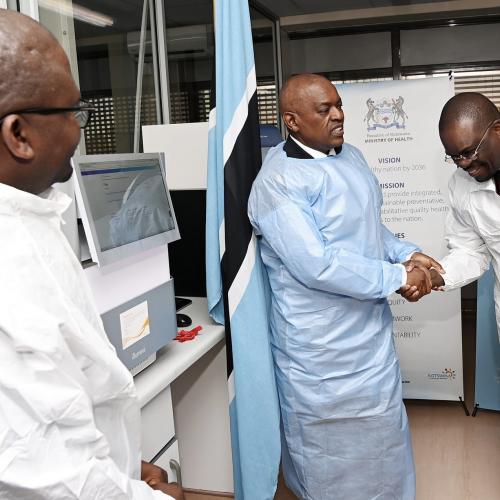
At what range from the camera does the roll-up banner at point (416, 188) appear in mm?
3027

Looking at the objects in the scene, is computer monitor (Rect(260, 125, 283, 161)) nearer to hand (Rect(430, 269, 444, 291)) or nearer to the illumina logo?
hand (Rect(430, 269, 444, 291))

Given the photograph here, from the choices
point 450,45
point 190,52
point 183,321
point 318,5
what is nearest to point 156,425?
point 183,321

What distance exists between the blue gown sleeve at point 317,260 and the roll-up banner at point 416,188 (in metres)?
1.29

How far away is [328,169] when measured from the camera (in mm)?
1921

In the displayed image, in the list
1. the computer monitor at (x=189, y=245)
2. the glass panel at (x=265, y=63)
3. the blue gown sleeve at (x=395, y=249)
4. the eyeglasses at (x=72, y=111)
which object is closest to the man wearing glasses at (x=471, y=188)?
the blue gown sleeve at (x=395, y=249)

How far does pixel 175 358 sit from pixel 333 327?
21.3 inches

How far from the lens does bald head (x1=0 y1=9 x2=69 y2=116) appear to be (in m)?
0.77

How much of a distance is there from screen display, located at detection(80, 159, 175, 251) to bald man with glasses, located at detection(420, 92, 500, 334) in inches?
36.6

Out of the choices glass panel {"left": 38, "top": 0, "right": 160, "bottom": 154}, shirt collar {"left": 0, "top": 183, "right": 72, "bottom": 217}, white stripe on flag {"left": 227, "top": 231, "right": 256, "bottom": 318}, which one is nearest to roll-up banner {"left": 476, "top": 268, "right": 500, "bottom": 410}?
white stripe on flag {"left": 227, "top": 231, "right": 256, "bottom": 318}

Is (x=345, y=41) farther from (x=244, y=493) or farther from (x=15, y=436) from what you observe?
(x=15, y=436)

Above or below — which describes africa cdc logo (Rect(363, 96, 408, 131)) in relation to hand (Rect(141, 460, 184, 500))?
above

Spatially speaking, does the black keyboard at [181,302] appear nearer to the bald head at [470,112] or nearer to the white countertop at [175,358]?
the white countertop at [175,358]

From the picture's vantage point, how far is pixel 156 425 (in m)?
1.65

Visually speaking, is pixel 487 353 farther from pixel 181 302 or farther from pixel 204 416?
pixel 181 302
